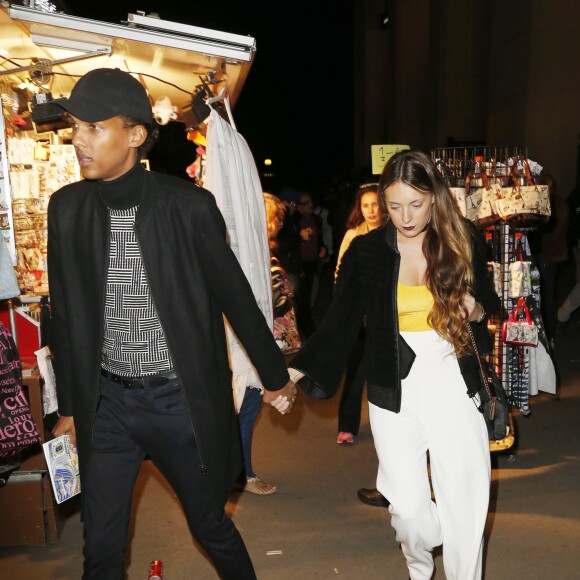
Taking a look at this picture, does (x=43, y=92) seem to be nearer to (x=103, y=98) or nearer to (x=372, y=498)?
(x=103, y=98)

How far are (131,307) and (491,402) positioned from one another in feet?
5.18

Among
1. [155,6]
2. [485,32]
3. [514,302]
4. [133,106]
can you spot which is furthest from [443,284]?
[155,6]

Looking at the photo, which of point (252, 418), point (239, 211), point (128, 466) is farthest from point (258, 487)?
point (128, 466)

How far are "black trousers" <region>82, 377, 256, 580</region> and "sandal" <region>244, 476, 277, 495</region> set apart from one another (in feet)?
6.74

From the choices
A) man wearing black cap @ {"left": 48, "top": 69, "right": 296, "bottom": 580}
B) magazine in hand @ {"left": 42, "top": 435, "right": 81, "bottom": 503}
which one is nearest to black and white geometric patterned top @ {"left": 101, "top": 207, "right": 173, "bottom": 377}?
man wearing black cap @ {"left": 48, "top": 69, "right": 296, "bottom": 580}

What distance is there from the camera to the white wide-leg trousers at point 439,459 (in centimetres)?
294

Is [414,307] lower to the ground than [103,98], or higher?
lower

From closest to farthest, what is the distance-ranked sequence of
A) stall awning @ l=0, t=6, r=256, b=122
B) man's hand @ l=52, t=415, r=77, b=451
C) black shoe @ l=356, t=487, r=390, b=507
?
1. man's hand @ l=52, t=415, r=77, b=451
2. stall awning @ l=0, t=6, r=256, b=122
3. black shoe @ l=356, t=487, r=390, b=507

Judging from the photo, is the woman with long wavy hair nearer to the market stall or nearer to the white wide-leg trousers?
the white wide-leg trousers

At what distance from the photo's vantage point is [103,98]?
2428mm

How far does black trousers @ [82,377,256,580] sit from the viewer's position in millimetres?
2605

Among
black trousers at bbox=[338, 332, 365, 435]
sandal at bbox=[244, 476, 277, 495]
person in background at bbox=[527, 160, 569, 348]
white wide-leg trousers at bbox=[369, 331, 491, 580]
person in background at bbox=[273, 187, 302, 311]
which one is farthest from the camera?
person in background at bbox=[527, 160, 569, 348]

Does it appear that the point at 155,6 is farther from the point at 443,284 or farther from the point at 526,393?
the point at 443,284

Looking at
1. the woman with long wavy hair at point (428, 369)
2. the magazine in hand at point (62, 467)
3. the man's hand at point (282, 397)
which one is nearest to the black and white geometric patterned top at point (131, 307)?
the man's hand at point (282, 397)
